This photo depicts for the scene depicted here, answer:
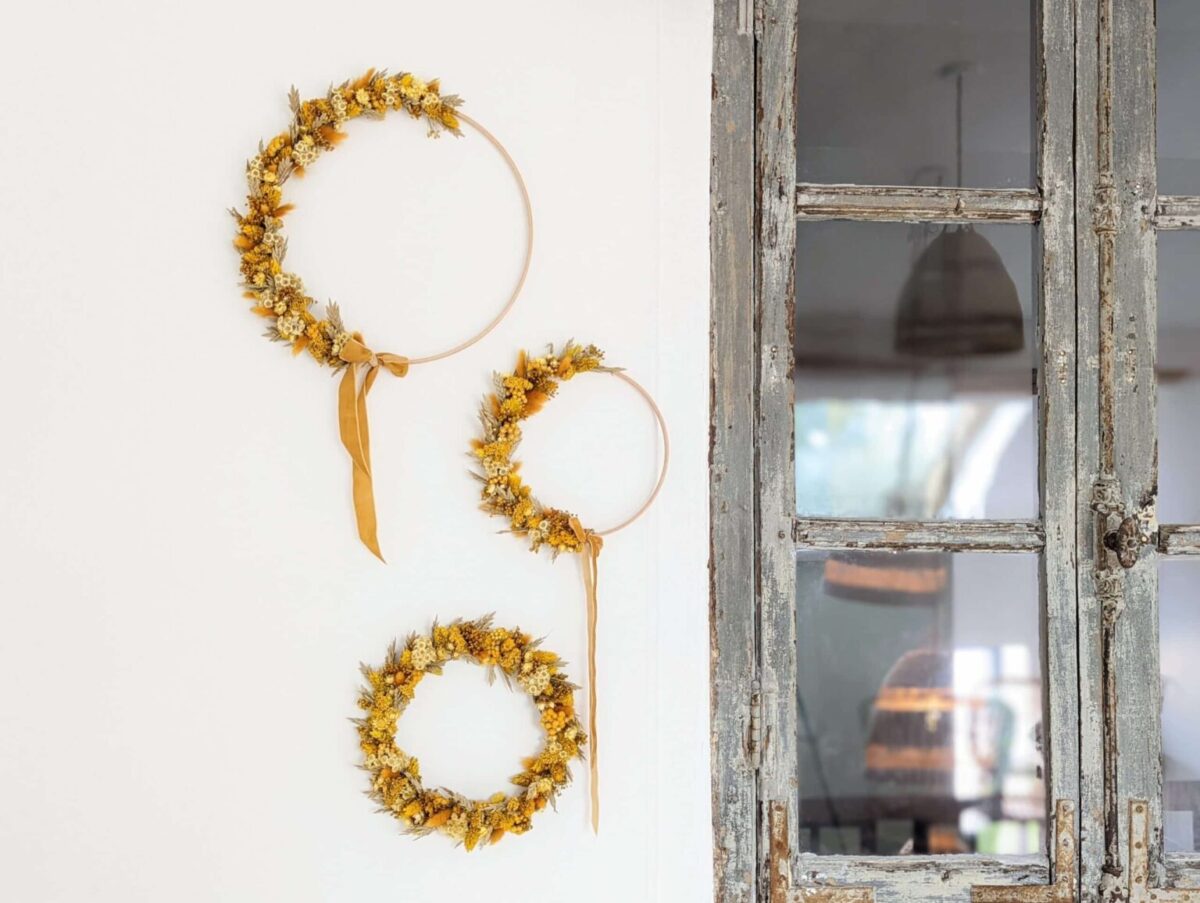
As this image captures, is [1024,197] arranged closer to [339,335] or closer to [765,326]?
[765,326]

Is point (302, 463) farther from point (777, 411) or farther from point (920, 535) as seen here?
point (920, 535)

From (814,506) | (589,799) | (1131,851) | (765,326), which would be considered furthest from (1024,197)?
(589,799)

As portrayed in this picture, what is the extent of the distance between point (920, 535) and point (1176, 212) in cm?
55

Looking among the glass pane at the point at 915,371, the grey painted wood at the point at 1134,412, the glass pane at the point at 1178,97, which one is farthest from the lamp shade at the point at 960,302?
the glass pane at the point at 1178,97

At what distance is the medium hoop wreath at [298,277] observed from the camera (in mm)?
1252

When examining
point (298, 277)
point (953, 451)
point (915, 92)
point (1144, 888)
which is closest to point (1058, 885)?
point (1144, 888)

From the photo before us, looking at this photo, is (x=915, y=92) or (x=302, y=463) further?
(x=915, y=92)

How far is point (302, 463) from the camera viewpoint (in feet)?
4.20

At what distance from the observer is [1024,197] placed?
1.37 m

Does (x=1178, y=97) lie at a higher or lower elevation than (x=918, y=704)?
higher

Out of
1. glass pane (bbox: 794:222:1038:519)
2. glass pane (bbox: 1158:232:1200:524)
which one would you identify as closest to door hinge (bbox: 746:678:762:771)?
glass pane (bbox: 794:222:1038:519)

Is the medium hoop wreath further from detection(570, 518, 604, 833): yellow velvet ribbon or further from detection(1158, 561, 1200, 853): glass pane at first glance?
detection(1158, 561, 1200, 853): glass pane

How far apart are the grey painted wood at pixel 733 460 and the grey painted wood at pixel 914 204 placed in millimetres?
92

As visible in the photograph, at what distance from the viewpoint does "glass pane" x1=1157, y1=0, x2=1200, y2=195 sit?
1.41 m
